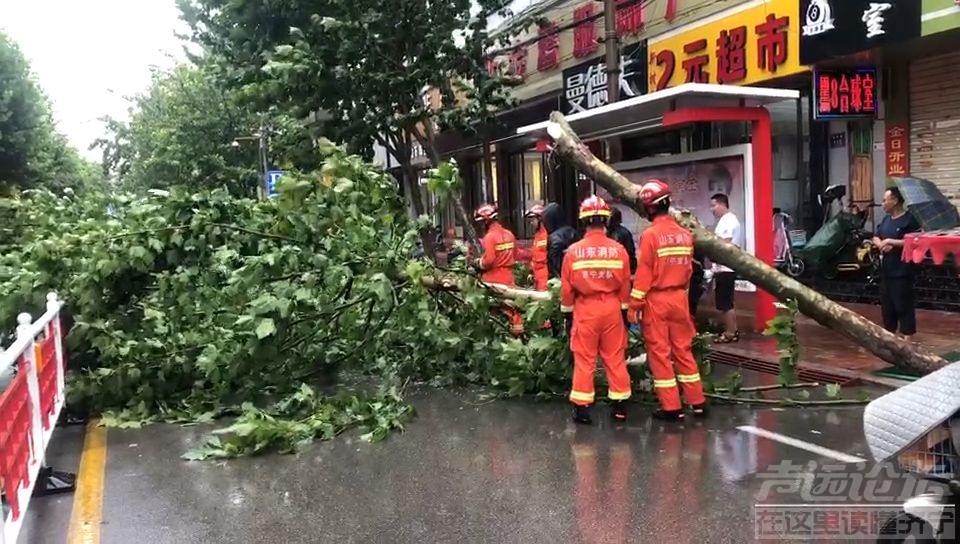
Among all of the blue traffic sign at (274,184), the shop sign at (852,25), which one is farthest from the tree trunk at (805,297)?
the shop sign at (852,25)

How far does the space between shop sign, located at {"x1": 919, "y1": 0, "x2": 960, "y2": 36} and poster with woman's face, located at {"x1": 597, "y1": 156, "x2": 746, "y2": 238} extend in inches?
92.0

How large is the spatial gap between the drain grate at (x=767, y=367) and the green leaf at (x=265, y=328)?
4.04 meters

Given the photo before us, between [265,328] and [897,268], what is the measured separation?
5.75 metres

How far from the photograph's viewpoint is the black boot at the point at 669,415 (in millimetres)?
6297

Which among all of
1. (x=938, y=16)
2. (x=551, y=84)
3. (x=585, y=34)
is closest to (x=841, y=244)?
(x=938, y=16)

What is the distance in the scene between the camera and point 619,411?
6.36 meters

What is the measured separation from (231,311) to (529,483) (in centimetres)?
351

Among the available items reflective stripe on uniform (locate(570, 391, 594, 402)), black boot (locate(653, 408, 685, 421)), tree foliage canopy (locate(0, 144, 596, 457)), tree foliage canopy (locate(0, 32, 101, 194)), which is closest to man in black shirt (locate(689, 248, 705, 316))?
black boot (locate(653, 408, 685, 421))

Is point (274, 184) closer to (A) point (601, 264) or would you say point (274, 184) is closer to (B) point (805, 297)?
(A) point (601, 264)

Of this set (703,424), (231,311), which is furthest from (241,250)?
(703,424)

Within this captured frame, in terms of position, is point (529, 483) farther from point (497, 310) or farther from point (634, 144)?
point (634, 144)

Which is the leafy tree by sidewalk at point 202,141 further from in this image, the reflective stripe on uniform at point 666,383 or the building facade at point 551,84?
the reflective stripe on uniform at point 666,383

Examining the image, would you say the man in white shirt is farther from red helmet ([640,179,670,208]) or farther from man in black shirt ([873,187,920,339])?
red helmet ([640,179,670,208])

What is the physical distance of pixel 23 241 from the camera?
9320 mm
